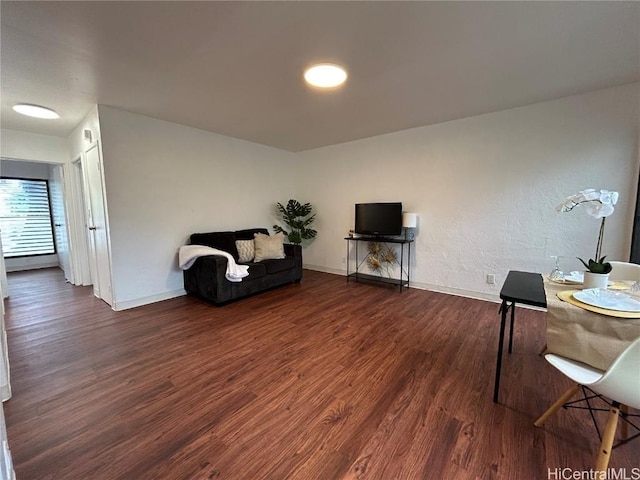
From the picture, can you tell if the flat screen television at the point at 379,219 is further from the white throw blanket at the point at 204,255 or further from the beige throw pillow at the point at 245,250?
the white throw blanket at the point at 204,255

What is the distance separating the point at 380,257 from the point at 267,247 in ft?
6.34

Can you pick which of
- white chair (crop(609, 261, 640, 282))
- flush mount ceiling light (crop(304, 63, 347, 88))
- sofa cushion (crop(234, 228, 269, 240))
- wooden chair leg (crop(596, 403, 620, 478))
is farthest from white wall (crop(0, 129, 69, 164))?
white chair (crop(609, 261, 640, 282))

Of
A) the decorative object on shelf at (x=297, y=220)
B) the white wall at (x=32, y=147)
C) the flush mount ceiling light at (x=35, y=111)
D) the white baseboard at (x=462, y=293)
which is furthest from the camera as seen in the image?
the decorative object on shelf at (x=297, y=220)

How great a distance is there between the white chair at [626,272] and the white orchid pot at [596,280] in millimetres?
627

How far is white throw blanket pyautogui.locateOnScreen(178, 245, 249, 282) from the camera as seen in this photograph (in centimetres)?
328

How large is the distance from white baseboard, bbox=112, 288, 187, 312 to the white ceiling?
7.82 ft

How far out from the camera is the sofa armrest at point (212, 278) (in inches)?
127

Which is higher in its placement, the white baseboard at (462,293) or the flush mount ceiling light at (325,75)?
the flush mount ceiling light at (325,75)

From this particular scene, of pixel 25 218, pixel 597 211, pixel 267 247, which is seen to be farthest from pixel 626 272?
pixel 25 218

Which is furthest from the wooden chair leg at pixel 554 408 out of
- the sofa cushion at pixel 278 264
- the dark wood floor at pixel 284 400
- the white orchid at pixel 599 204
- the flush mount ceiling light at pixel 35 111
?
the flush mount ceiling light at pixel 35 111

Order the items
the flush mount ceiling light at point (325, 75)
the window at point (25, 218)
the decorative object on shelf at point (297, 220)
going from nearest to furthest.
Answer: the flush mount ceiling light at point (325, 75)
the decorative object on shelf at point (297, 220)
the window at point (25, 218)

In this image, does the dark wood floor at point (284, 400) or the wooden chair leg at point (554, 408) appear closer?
the dark wood floor at point (284, 400)

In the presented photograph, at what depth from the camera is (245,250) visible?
13.3 feet

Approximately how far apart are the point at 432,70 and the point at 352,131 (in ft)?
6.11
